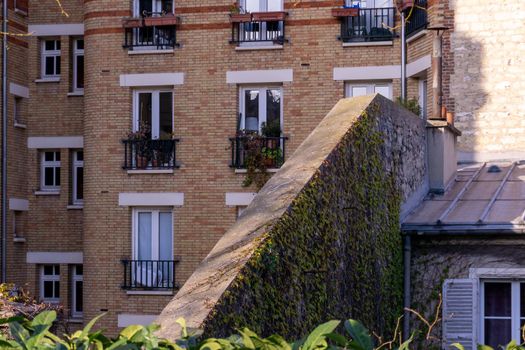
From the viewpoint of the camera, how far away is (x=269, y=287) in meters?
8.41

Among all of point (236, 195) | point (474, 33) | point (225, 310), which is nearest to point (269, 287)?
point (225, 310)

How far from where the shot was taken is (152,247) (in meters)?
29.2

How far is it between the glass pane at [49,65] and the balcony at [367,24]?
861cm

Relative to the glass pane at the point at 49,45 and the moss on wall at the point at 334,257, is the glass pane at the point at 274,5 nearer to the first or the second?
the glass pane at the point at 49,45

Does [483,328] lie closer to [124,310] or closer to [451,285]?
[451,285]

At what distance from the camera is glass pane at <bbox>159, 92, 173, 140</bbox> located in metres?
29.6

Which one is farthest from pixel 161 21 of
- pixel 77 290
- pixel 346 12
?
pixel 77 290

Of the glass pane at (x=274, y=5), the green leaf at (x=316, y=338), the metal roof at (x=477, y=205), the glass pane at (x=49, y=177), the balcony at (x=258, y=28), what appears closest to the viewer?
the green leaf at (x=316, y=338)

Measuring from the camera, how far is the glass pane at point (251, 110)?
29.2 m

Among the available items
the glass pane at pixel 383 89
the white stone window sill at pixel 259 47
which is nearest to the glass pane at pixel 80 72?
the white stone window sill at pixel 259 47

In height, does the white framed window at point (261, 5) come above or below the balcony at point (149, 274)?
above

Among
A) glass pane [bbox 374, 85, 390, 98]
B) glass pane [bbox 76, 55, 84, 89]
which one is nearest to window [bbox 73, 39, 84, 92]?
glass pane [bbox 76, 55, 84, 89]

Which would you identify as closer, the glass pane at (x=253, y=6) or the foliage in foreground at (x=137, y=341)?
the foliage in foreground at (x=137, y=341)

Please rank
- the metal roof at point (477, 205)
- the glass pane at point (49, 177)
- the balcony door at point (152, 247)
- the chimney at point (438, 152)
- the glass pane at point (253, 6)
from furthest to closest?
the glass pane at point (49, 177), the glass pane at point (253, 6), the balcony door at point (152, 247), the chimney at point (438, 152), the metal roof at point (477, 205)
